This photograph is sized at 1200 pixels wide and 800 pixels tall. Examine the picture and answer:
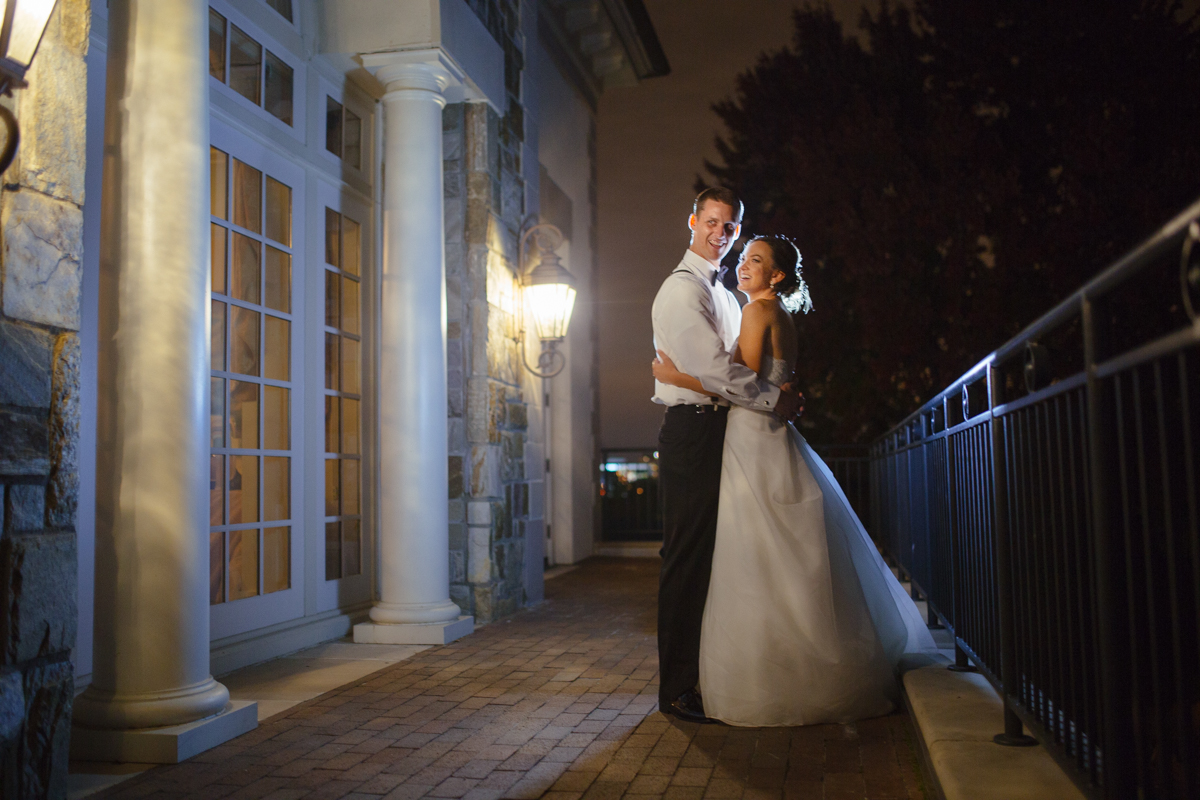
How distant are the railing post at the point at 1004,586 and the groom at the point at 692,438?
1.01 meters

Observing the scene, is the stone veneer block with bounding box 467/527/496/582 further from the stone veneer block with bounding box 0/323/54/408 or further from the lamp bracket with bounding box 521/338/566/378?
the stone veneer block with bounding box 0/323/54/408

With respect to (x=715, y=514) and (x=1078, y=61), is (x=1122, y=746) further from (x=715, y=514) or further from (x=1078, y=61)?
(x=1078, y=61)

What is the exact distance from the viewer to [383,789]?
2617 mm

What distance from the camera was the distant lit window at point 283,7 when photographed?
4.97 meters

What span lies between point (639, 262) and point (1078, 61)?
670 centimetres

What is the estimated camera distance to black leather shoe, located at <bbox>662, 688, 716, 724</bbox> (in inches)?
127

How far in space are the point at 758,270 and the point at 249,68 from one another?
2.95 meters

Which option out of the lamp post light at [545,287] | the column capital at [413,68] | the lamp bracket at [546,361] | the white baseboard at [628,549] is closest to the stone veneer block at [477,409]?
the lamp post light at [545,287]

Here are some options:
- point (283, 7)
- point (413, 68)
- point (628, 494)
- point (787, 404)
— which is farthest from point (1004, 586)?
point (628, 494)

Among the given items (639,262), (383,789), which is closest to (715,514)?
(383,789)

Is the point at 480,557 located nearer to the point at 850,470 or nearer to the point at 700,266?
the point at 700,266

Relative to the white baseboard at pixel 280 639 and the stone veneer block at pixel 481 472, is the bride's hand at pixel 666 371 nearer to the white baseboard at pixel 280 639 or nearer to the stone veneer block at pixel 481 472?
the white baseboard at pixel 280 639

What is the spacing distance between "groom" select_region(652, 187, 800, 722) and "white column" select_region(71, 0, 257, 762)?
1575 millimetres

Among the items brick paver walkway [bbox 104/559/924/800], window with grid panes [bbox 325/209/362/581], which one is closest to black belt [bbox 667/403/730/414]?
brick paver walkway [bbox 104/559/924/800]
